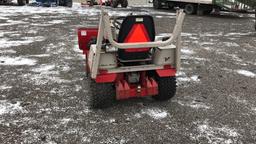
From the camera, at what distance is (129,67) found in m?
5.28

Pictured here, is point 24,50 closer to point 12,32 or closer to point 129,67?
point 12,32

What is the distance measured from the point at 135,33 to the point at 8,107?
2.39 meters

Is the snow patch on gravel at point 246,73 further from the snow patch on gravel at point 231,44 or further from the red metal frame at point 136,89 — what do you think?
the snow patch on gravel at point 231,44

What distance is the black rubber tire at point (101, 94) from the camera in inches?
210

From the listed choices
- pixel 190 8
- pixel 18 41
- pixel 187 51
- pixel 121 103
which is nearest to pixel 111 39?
pixel 121 103

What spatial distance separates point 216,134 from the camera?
4.72 meters

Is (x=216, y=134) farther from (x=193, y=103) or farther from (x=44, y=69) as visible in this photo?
(x=44, y=69)

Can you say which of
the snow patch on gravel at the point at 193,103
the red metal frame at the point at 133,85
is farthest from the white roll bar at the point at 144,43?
the snow patch on gravel at the point at 193,103

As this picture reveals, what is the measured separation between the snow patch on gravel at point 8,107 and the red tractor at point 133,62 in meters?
Answer: 1.25

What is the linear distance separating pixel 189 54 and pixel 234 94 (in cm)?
331

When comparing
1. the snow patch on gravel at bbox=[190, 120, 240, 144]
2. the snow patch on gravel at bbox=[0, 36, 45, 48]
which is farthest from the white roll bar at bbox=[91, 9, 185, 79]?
the snow patch on gravel at bbox=[0, 36, 45, 48]

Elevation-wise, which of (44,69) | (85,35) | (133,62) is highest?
(85,35)

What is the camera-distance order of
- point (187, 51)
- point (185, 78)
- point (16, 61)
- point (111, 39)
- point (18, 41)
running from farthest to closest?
point (18, 41), point (187, 51), point (16, 61), point (185, 78), point (111, 39)

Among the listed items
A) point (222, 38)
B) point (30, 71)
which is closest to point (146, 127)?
point (30, 71)
